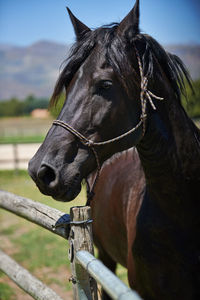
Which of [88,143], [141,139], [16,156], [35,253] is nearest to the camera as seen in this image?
[88,143]

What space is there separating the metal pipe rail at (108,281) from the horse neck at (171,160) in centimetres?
71

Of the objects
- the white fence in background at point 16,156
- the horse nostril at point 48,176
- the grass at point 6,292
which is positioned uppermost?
the horse nostril at point 48,176

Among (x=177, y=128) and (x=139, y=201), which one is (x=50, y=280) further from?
(x=177, y=128)

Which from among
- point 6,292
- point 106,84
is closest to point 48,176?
point 106,84

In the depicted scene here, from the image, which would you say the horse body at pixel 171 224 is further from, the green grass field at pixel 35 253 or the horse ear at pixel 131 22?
the green grass field at pixel 35 253

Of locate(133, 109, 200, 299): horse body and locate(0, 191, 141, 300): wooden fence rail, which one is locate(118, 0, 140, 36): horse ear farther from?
locate(0, 191, 141, 300): wooden fence rail

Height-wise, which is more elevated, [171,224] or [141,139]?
[141,139]

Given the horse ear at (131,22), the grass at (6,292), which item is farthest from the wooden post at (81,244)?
the grass at (6,292)

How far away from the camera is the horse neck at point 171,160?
2064 mm

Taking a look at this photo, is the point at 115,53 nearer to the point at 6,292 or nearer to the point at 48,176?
the point at 48,176

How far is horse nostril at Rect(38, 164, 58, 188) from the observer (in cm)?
160

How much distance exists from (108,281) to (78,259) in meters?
0.50

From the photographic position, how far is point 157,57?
2.10 metres

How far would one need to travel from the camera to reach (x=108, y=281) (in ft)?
4.04
